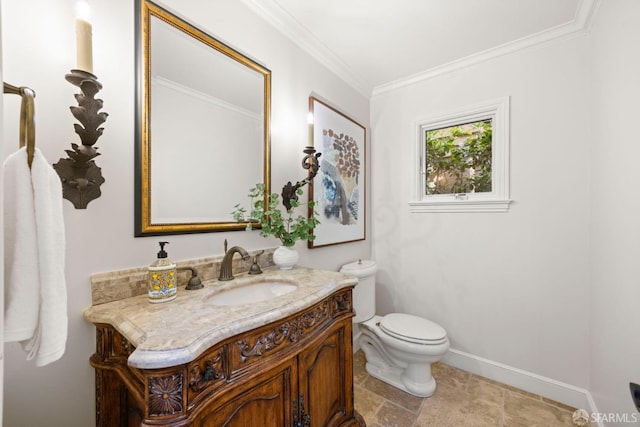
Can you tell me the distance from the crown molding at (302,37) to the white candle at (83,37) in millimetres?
845

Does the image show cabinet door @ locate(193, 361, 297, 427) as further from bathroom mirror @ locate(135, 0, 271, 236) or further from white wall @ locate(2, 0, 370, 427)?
bathroom mirror @ locate(135, 0, 271, 236)

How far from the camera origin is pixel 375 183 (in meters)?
2.48

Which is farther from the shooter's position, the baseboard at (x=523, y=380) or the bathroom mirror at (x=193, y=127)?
the baseboard at (x=523, y=380)

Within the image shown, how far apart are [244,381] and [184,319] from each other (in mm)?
260

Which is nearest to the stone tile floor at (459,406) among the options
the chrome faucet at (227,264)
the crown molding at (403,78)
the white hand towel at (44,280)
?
the chrome faucet at (227,264)

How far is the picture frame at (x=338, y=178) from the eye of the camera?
1.86 metres

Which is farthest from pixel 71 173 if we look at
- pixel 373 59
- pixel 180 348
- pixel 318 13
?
pixel 373 59

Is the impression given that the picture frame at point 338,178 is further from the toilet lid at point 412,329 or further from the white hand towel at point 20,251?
the white hand towel at point 20,251

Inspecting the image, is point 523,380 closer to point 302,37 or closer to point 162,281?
point 162,281

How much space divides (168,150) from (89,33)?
0.42 meters

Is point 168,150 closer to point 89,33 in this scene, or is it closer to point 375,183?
point 89,33

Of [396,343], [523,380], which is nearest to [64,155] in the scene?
[396,343]

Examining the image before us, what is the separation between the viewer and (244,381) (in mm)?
783

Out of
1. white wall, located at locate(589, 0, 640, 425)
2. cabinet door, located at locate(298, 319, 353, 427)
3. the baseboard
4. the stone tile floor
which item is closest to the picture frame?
cabinet door, located at locate(298, 319, 353, 427)
